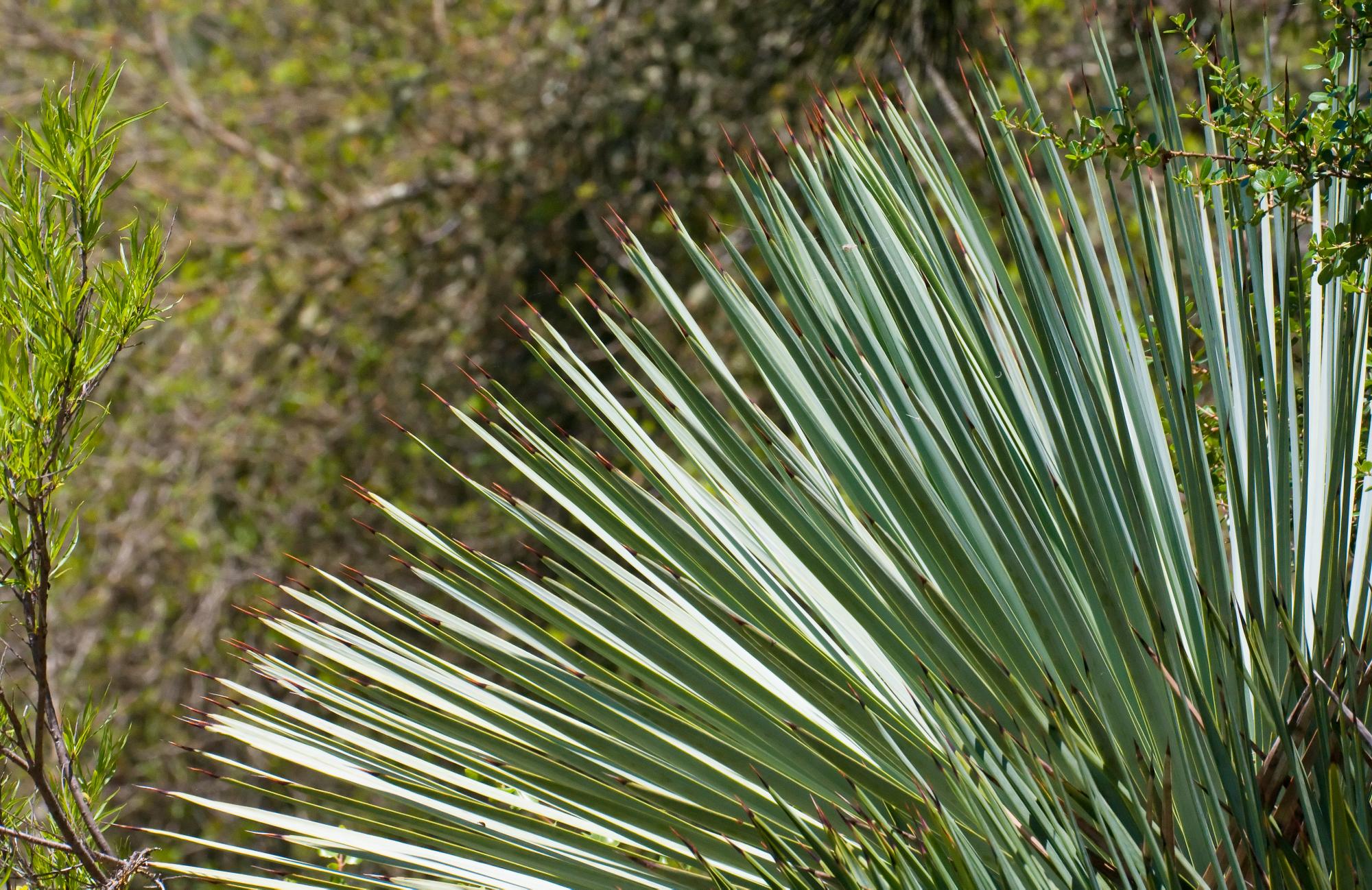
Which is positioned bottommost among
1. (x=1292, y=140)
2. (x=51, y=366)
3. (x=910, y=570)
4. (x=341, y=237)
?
(x=910, y=570)

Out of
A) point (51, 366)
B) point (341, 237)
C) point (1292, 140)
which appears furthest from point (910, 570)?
point (341, 237)

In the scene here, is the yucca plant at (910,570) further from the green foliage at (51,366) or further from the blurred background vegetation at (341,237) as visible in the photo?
the blurred background vegetation at (341,237)

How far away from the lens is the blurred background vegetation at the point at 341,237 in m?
4.80

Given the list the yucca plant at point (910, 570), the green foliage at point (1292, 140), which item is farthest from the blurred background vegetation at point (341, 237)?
the green foliage at point (1292, 140)

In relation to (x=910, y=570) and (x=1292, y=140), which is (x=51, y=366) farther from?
(x=1292, y=140)

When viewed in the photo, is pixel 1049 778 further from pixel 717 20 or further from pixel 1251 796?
pixel 717 20

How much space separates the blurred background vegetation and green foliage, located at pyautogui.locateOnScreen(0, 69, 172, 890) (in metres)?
3.13

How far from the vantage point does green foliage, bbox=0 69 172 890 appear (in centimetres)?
142

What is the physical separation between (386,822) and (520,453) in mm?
591

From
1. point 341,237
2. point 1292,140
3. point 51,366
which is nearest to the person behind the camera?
point 1292,140

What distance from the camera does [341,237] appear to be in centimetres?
530

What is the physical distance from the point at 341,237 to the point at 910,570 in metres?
4.44

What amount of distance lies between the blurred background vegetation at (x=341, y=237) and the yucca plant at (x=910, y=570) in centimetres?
305

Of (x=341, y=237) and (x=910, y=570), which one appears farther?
(x=341, y=237)
